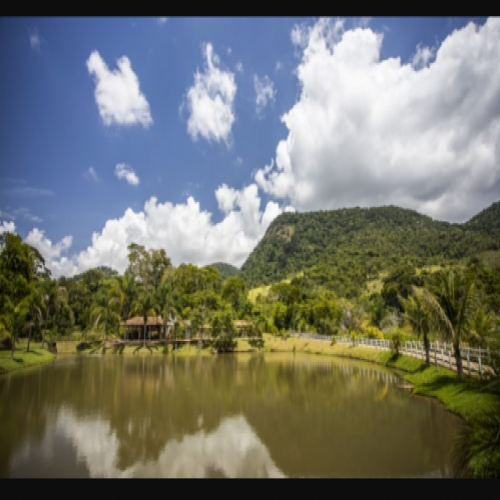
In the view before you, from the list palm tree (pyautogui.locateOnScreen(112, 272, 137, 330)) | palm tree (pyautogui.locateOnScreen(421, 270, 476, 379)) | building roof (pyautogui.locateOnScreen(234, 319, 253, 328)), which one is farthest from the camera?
building roof (pyautogui.locateOnScreen(234, 319, 253, 328))

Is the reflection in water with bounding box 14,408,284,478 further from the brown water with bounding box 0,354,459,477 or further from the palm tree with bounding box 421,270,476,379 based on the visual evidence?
the palm tree with bounding box 421,270,476,379

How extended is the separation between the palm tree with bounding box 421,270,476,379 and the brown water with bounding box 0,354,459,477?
3338 millimetres

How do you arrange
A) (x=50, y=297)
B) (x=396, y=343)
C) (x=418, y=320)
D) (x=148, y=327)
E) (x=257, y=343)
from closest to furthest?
(x=418, y=320) → (x=396, y=343) → (x=50, y=297) → (x=257, y=343) → (x=148, y=327)

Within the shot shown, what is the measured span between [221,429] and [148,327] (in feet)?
139

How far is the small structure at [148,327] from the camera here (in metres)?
50.1

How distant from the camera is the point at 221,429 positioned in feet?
46.0

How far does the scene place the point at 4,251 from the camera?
30797mm

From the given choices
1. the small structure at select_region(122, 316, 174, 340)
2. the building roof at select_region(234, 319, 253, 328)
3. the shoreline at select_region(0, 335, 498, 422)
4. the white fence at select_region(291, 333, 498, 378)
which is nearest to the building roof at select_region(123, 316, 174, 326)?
the small structure at select_region(122, 316, 174, 340)

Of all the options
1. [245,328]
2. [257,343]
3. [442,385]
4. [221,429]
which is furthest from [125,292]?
[442,385]

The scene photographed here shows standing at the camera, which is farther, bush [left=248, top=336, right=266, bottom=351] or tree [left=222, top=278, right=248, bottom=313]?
tree [left=222, top=278, right=248, bottom=313]

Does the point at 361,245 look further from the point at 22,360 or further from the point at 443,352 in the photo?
the point at 22,360

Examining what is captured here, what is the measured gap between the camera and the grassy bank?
524 inches
